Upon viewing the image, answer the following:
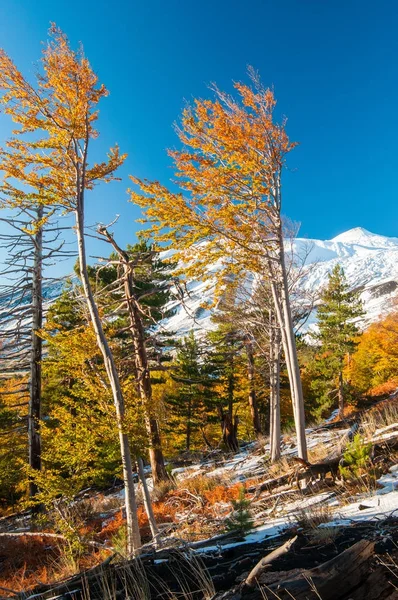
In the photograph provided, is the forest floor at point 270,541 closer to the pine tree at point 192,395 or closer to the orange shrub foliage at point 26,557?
the orange shrub foliage at point 26,557

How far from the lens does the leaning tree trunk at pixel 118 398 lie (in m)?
5.97

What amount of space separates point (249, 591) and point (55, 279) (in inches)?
481

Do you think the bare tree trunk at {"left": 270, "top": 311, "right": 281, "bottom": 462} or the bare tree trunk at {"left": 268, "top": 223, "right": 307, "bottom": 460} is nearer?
the bare tree trunk at {"left": 268, "top": 223, "right": 307, "bottom": 460}

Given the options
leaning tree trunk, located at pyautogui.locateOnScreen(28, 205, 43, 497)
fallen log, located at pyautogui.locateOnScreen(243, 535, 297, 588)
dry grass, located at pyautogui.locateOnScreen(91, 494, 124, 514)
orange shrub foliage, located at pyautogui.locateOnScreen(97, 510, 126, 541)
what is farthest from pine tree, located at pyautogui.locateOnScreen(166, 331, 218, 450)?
fallen log, located at pyautogui.locateOnScreen(243, 535, 297, 588)

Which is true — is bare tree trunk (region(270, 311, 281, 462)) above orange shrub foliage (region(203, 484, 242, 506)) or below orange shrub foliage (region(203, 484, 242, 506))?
above

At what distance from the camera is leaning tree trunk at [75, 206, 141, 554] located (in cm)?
597

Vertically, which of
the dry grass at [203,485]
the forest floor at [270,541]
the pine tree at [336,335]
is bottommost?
the dry grass at [203,485]

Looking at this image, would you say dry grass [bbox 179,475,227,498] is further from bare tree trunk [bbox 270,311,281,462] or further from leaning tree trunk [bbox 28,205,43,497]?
leaning tree trunk [bbox 28,205,43,497]

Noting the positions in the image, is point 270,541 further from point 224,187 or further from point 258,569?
point 224,187

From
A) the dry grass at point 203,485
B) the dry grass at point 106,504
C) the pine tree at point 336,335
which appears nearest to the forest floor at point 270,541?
the dry grass at point 203,485

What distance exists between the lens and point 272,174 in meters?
7.18

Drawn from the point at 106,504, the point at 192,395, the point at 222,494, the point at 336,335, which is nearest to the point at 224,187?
the point at 222,494

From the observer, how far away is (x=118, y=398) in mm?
6656

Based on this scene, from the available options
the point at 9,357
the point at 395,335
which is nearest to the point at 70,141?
the point at 9,357
